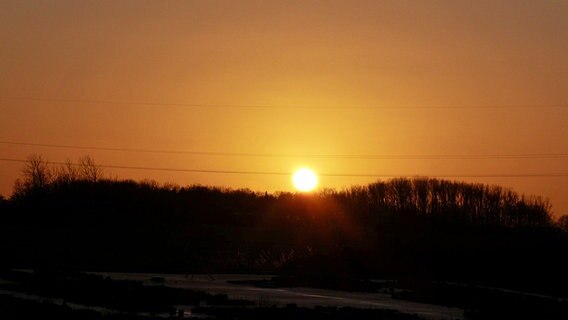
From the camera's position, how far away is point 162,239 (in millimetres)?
68312

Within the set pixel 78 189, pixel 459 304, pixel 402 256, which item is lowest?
pixel 459 304

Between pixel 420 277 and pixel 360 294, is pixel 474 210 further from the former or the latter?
pixel 360 294

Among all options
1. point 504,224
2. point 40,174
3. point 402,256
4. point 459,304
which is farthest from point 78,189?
point 459,304

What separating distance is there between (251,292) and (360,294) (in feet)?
15.5

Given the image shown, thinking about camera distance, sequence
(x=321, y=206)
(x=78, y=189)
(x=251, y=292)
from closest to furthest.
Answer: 1. (x=251, y=292)
2. (x=78, y=189)
3. (x=321, y=206)

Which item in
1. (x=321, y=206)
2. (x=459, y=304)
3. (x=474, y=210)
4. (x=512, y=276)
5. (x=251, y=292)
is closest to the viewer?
(x=459, y=304)

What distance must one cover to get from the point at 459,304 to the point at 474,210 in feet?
236

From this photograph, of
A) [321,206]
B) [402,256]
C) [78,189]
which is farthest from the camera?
[321,206]

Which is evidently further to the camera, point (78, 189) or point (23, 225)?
point (78, 189)

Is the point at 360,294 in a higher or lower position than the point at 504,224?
lower

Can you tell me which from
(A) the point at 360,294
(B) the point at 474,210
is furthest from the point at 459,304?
(B) the point at 474,210

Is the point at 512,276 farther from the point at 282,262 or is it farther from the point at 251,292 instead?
the point at 251,292

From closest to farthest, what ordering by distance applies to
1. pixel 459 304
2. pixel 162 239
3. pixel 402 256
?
1. pixel 459 304
2. pixel 402 256
3. pixel 162 239

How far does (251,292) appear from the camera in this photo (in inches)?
1341
